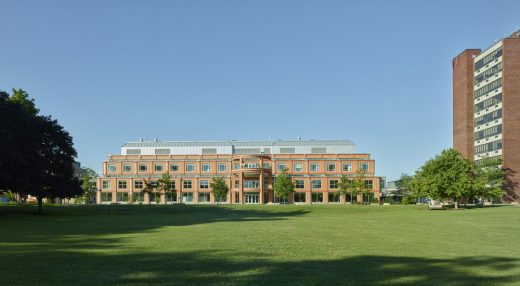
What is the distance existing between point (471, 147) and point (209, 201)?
6571cm

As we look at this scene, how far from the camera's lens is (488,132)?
109 metres

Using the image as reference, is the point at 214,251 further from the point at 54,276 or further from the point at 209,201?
the point at 209,201

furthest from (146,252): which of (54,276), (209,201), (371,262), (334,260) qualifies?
(209,201)

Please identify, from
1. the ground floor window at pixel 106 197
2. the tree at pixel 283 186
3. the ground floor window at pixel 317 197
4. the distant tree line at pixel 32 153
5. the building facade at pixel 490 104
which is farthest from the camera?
the ground floor window at pixel 106 197

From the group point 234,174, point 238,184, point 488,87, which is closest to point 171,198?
point 234,174

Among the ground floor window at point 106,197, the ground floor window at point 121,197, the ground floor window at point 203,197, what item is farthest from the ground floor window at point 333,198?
the ground floor window at point 106,197

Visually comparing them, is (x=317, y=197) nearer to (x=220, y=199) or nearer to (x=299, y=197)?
(x=299, y=197)

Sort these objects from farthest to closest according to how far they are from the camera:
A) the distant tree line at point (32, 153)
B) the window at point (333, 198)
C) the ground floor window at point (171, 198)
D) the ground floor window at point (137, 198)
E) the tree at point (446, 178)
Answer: the ground floor window at point (171, 198) < the ground floor window at point (137, 198) < the window at point (333, 198) < the tree at point (446, 178) < the distant tree line at point (32, 153)

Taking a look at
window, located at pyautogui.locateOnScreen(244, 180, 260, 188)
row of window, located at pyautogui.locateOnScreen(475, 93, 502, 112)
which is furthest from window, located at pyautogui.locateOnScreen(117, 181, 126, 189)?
row of window, located at pyautogui.locateOnScreen(475, 93, 502, 112)

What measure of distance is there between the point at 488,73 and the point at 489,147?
16.6 m

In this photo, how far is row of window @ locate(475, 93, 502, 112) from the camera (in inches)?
4121

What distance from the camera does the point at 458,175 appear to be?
76.8m

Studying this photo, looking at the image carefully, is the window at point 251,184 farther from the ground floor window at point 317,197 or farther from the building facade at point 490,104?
the building facade at point 490,104

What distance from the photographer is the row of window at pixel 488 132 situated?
343ft
